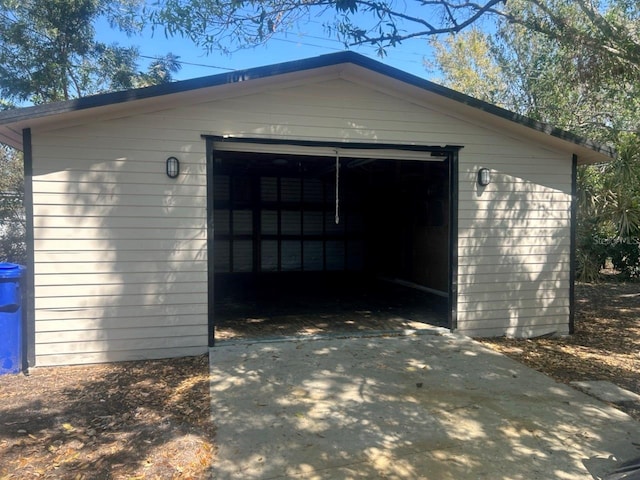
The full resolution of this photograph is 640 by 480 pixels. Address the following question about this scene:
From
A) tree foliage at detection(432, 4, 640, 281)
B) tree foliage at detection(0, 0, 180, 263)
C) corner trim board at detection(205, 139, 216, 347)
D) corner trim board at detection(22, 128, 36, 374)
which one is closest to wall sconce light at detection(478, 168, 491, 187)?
tree foliage at detection(432, 4, 640, 281)

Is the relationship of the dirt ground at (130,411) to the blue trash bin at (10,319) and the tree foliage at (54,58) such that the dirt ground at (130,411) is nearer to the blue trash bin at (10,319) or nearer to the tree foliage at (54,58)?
the blue trash bin at (10,319)

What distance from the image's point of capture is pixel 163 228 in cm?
510

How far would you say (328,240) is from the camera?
14.6m

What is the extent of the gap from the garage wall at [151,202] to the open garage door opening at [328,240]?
6.34 ft

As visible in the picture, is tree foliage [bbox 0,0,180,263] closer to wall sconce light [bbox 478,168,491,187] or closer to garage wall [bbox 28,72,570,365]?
garage wall [bbox 28,72,570,365]

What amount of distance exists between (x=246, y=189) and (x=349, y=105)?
857cm

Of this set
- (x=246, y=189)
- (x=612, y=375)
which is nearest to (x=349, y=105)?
(x=612, y=375)

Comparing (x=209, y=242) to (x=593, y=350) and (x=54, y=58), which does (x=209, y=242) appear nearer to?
(x=593, y=350)

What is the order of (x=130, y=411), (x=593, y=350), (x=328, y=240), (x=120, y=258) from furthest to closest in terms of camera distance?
(x=328, y=240)
(x=593, y=350)
(x=120, y=258)
(x=130, y=411)

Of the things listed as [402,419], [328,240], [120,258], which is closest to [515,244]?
[402,419]

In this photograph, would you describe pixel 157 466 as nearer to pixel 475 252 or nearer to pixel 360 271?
pixel 475 252

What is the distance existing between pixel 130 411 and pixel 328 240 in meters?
11.1

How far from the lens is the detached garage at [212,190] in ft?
15.7

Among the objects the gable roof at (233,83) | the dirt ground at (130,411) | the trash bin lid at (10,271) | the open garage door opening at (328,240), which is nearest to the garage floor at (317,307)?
the open garage door opening at (328,240)
